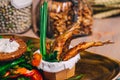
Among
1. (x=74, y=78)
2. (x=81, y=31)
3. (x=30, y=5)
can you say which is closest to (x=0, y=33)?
(x=30, y=5)

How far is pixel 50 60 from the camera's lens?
832 mm

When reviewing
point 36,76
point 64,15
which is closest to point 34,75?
point 36,76

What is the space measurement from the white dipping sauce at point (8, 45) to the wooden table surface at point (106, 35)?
217mm

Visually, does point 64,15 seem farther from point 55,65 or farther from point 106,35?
point 55,65

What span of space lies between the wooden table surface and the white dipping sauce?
0.22m

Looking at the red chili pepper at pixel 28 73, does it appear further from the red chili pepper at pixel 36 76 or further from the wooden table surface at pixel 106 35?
the wooden table surface at pixel 106 35

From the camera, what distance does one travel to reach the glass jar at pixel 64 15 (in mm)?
1057

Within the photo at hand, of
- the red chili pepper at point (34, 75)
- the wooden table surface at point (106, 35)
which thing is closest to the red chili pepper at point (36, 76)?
the red chili pepper at point (34, 75)

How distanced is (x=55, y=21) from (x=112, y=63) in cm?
23

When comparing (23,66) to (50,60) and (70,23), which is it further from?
(70,23)

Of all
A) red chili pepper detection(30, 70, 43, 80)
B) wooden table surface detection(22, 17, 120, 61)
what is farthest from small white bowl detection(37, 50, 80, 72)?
wooden table surface detection(22, 17, 120, 61)

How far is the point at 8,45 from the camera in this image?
864mm

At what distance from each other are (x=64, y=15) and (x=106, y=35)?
0.14 metres

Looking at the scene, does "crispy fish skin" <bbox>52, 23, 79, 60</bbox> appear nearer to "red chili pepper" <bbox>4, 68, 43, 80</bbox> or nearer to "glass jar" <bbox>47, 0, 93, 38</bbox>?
"red chili pepper" <bbox>4, 68, 43, 80</bbox>
